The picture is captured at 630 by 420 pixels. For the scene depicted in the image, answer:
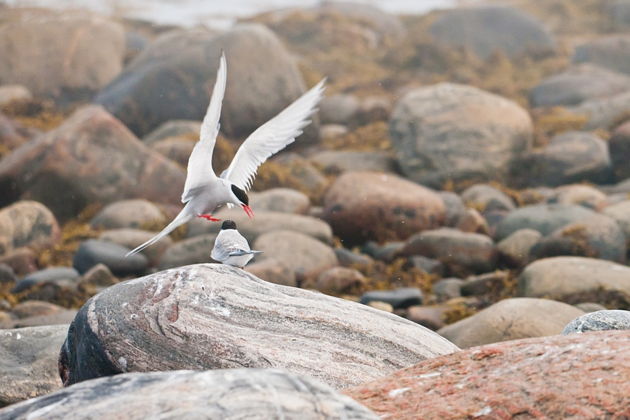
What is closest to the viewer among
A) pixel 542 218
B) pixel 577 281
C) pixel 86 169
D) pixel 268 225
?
pixel 577 281

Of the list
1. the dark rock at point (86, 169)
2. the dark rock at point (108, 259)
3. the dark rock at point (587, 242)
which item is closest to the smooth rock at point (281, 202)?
the dark rock at point (86, 169)

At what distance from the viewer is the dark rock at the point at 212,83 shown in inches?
674

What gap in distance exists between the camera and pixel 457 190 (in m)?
14.9

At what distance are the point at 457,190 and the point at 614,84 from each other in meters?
8.75

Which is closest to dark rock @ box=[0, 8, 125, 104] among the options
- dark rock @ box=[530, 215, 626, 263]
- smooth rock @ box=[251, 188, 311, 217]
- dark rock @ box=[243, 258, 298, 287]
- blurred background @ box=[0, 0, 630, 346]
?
blurred background @ box=[0, 0, 630, 346]

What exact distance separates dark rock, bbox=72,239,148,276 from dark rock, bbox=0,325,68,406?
14.3ft

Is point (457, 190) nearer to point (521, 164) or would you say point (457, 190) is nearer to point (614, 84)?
point (521, 164)

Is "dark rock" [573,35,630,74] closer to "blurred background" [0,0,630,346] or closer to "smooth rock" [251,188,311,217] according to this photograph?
"blurred background" [0,0,630,346]

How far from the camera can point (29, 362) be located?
244 inches

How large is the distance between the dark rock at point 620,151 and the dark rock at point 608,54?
35.0 feet

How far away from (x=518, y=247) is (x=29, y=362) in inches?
264

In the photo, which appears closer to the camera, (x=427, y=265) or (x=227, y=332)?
(x=227, y=332)

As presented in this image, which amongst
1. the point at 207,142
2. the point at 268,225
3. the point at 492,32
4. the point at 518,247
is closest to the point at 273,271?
the point at 268,225

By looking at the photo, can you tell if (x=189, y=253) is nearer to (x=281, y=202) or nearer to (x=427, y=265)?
(x=281, y=202)
